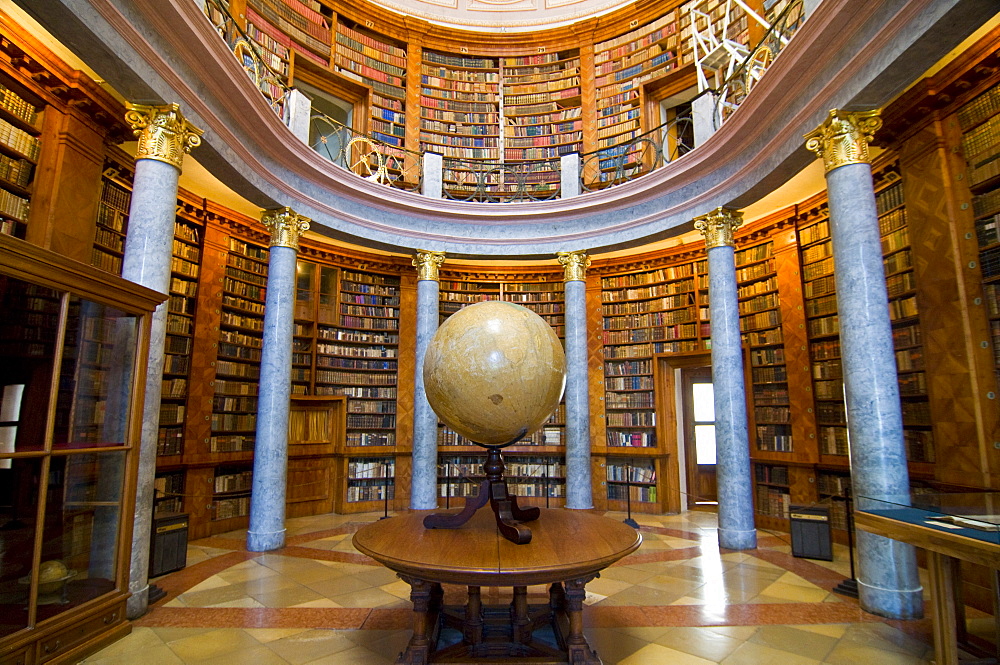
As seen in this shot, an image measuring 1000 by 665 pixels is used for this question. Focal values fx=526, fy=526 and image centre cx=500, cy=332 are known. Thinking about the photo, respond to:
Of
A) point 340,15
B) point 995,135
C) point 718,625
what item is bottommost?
point 718,625

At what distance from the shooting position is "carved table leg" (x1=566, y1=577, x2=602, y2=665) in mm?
2916

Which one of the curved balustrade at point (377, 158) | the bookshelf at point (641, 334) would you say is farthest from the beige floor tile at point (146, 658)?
the curved balustrade at point (377, 158)

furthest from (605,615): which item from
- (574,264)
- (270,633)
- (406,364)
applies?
(406,364)

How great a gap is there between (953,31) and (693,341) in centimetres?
555

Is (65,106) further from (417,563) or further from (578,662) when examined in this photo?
(578,662)

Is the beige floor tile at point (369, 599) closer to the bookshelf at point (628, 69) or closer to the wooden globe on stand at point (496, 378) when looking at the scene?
the wooden globe on stand at point (496, 378)

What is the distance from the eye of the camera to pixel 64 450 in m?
3.21

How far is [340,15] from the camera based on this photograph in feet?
30.5

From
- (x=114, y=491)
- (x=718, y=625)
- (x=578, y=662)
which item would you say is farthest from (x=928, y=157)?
(x=114, y=491)

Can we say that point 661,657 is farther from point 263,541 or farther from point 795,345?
point 795,345

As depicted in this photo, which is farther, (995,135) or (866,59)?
(995,135)

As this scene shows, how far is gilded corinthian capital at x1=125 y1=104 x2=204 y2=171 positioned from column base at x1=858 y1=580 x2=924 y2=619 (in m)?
6.67

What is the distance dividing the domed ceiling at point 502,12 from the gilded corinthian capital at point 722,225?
545 cm

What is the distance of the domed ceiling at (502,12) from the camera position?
32.1ft
